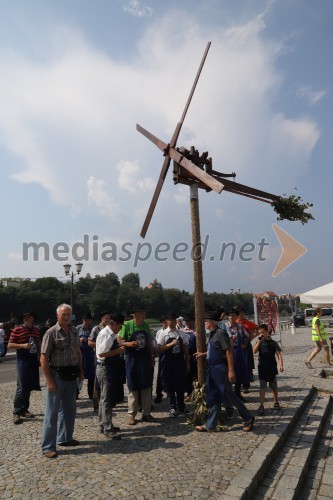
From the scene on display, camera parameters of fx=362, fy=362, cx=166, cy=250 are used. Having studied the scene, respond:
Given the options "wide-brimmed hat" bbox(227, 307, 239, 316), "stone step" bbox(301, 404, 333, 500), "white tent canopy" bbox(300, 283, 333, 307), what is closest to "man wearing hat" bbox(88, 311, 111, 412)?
"wide-brimmed hat" bbox(227, 307, 239, 316)

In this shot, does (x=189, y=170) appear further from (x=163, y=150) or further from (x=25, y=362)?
(x=25, y=362)

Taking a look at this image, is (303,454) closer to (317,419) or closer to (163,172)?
(317,419)

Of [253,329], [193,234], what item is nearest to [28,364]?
[193,234]

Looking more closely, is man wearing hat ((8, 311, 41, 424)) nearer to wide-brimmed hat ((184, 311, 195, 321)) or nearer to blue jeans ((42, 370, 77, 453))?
blue jeans ((42, 370, 77, 453))

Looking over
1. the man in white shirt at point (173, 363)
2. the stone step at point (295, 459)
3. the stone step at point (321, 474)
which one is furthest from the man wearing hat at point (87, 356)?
the stone step at point (321, 474)

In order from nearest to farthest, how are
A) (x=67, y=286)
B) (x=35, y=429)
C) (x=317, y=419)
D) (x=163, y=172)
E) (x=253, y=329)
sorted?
(x=35, y=429) < (x=317, y=419) < (x=163, y=172) < (x=253, y=329) < (x=67, y=286)

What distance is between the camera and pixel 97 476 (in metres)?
3.77

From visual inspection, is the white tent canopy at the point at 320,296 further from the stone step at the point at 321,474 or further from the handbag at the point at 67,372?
the handbag at the point at 67,372

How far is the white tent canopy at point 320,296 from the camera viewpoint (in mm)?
9969

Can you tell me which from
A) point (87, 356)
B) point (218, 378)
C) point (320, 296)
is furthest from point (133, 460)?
point (320, 296)

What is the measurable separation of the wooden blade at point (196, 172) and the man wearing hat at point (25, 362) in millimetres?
3852

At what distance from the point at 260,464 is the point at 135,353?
2472mm

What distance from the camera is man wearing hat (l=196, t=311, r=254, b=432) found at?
511 centimetres

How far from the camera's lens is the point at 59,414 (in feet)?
16.0
